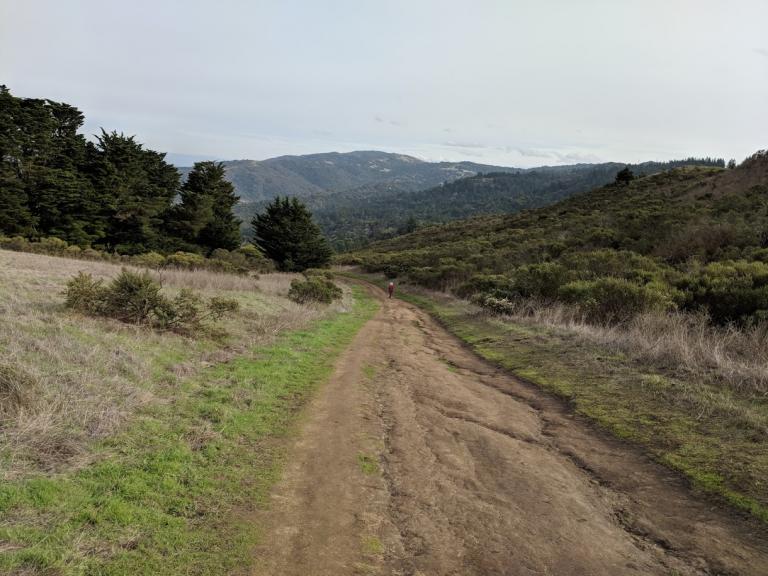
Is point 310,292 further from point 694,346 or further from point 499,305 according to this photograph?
point 694,346

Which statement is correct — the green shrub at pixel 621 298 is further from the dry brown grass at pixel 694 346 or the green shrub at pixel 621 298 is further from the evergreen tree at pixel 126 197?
the evergreen tree at pixel 126 197

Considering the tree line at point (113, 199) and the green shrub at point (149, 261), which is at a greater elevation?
the tree line at point (113, 199)

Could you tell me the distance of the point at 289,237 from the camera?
40.6 metres

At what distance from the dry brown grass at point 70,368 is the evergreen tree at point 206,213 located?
30.0 m

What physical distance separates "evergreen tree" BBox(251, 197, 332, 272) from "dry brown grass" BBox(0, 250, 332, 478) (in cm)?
2816

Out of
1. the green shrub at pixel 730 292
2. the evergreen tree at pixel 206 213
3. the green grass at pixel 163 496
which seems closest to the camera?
the green grass at pixel 163 496

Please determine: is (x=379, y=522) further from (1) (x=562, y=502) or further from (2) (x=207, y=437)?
(2) (x=207, y=437)

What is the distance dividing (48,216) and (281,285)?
75.7 feet

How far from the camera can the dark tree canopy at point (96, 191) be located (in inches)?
1304

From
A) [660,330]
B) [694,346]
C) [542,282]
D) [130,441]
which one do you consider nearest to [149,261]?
[542,282]

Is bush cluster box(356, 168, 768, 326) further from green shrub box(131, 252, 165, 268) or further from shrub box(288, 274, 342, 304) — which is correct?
green shrub box(131, 252, 165, 268)

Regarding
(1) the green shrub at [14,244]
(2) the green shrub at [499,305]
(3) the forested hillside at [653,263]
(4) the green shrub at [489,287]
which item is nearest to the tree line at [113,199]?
A: (1) the green shrub at [14,244]

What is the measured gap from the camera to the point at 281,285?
23359 mm

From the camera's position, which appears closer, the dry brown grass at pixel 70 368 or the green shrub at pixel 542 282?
the dry brown grass at pixel 70 368
